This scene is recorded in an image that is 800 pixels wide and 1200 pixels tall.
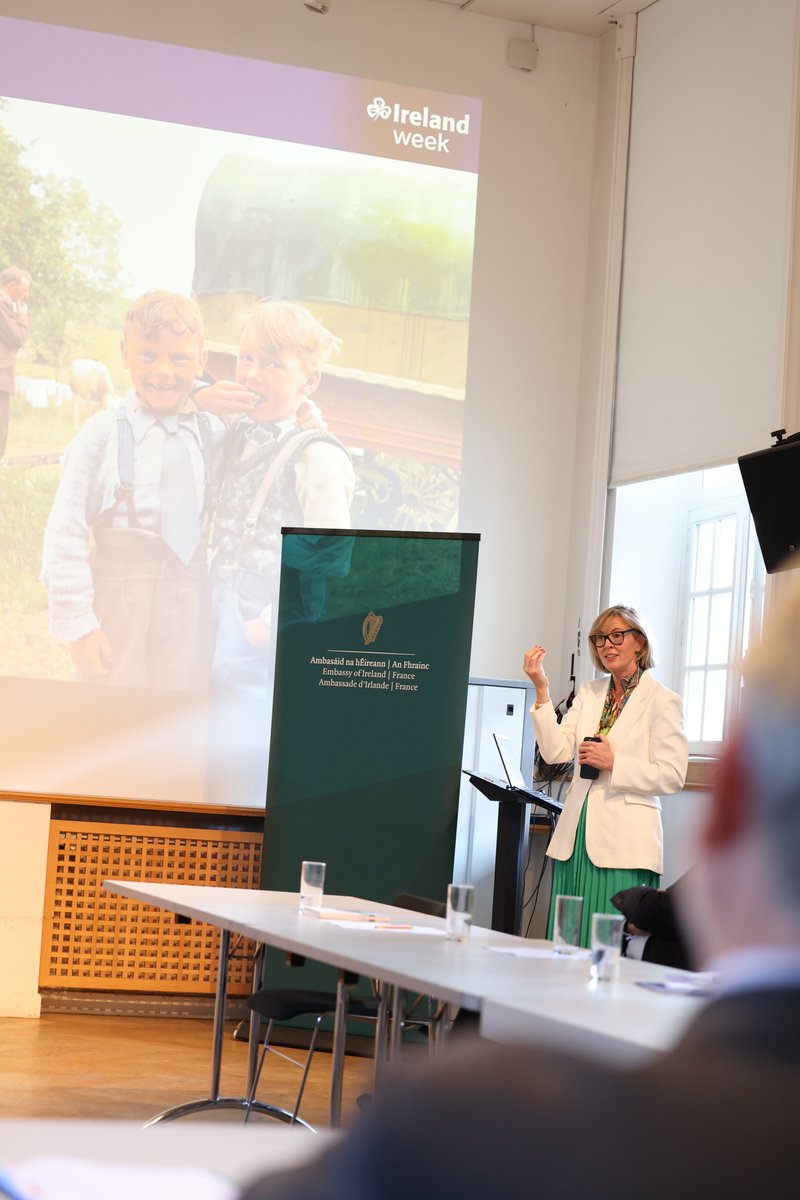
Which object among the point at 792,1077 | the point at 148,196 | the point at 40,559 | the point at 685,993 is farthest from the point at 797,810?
the point at 148,196

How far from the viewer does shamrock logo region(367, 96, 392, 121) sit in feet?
21.3

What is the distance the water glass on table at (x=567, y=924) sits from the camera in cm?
298

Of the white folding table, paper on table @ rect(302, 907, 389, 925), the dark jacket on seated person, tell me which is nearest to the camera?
the white folding table

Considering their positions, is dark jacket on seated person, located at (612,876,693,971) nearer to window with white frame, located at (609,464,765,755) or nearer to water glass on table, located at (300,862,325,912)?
water glass on table, located at (300,862,325,912)

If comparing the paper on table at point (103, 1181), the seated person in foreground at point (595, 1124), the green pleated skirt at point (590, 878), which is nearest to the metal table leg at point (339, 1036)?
the green pleated skirt at point (590, 878)

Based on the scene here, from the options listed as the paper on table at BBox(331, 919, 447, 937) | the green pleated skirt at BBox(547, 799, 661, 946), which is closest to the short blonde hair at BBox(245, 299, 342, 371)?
the green pleated skirt at BBox(547, 799, 661, 946)

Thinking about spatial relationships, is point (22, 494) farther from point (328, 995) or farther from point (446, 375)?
point (328, 995)

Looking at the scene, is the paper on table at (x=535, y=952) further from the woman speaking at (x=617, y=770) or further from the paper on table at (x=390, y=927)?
the woman speaking at (x=617, y=770)

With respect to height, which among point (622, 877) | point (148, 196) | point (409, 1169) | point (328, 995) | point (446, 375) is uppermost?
point (148, 196)

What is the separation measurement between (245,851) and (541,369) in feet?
9.11

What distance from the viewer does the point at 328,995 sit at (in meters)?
3.97

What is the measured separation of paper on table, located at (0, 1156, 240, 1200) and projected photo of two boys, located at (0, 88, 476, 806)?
5077mm

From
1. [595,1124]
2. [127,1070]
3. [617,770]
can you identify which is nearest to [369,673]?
[617,770]

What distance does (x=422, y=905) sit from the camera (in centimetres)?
417
